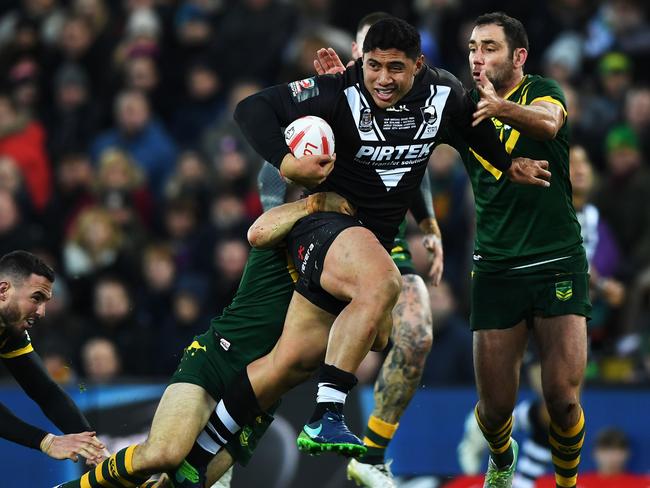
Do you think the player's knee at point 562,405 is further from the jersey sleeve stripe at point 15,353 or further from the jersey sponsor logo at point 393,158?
the jersey sleeve stripe at point 15,353

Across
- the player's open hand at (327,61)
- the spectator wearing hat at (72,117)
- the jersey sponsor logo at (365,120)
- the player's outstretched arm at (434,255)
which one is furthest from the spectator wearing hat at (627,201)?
the spectator wearing hat at (72,117)

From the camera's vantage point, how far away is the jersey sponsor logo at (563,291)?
29.3 feet

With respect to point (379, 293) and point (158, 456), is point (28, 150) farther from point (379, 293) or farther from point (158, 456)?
point (379, 293)

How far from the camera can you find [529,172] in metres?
8.68

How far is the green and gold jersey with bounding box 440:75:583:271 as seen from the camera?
898cm

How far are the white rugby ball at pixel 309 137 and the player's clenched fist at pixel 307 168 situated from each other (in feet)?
0.14

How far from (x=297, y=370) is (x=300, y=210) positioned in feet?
3.21

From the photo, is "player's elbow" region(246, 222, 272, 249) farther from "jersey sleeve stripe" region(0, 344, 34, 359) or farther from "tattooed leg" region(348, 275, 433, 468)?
"jersey sleeve stripe" region(0, 344, 34, 359)

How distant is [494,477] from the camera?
9555mm

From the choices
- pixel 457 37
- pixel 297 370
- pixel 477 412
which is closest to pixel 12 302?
pixel 297 370

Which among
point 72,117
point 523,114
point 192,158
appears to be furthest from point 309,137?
→ point 72,117

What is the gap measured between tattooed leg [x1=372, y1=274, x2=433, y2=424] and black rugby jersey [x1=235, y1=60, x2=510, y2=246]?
93cm

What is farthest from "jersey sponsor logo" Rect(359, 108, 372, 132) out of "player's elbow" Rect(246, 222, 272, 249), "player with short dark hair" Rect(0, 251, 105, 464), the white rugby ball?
"player with short dark hair" Rect(0, 251, 105, 464)

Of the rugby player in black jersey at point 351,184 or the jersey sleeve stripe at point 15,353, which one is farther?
the jersey sleeve stripe at point 15,353
